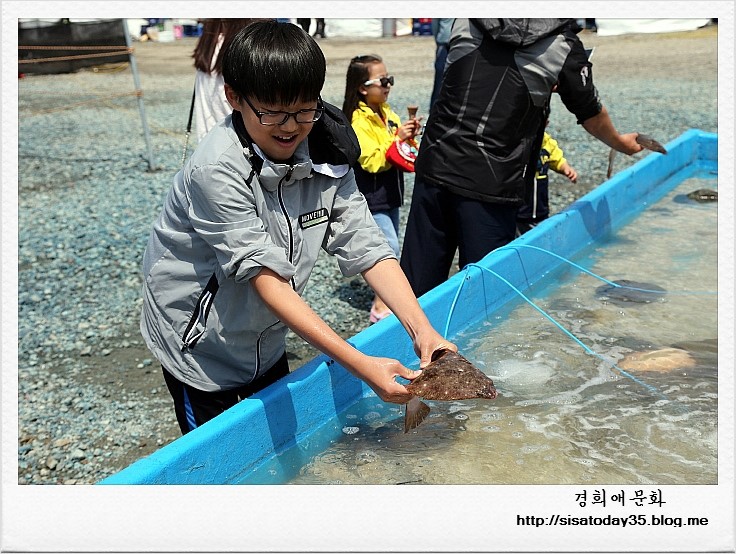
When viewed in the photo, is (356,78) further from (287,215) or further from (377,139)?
(287,215)

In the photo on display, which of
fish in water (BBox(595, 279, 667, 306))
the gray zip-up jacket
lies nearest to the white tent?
fish in water (BBox(595, 279, 667, 306))

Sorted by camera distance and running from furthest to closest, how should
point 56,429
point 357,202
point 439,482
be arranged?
point 56,429, point 439,482, point 357,202

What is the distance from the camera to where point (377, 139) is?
4.71m

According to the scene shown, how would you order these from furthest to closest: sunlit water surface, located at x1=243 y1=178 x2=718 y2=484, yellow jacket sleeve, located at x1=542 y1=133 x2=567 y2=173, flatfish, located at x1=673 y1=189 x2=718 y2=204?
flatfish, located at x1=673 y1=189 x2=718 y2=204 → yellow jacket sleeve, located at x1=542 y1=133 x2=567 y2=173 → sunlit water surface, located at x1=243 y1=178 x2=718 y2=484

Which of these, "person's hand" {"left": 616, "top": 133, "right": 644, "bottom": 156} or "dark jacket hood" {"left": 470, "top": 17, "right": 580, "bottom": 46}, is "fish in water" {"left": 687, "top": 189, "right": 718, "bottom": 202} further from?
"dark jacket hood" {"left": 470, "top": 17, "right": 580, "bottom": 46}

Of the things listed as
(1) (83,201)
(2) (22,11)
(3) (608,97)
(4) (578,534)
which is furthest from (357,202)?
(3) (608,97)

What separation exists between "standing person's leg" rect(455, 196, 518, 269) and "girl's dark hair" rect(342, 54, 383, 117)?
106cm

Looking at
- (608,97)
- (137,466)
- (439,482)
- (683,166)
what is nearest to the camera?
(137,466)

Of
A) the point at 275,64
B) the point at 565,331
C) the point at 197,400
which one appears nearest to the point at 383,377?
the point at 197,400

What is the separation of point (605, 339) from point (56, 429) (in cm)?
270

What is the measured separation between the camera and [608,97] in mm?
13562

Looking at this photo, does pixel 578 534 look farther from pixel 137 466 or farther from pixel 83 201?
A: pixel 83 201

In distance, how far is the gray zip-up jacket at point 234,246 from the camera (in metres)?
2.26

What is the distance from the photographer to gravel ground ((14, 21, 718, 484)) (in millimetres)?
3785
